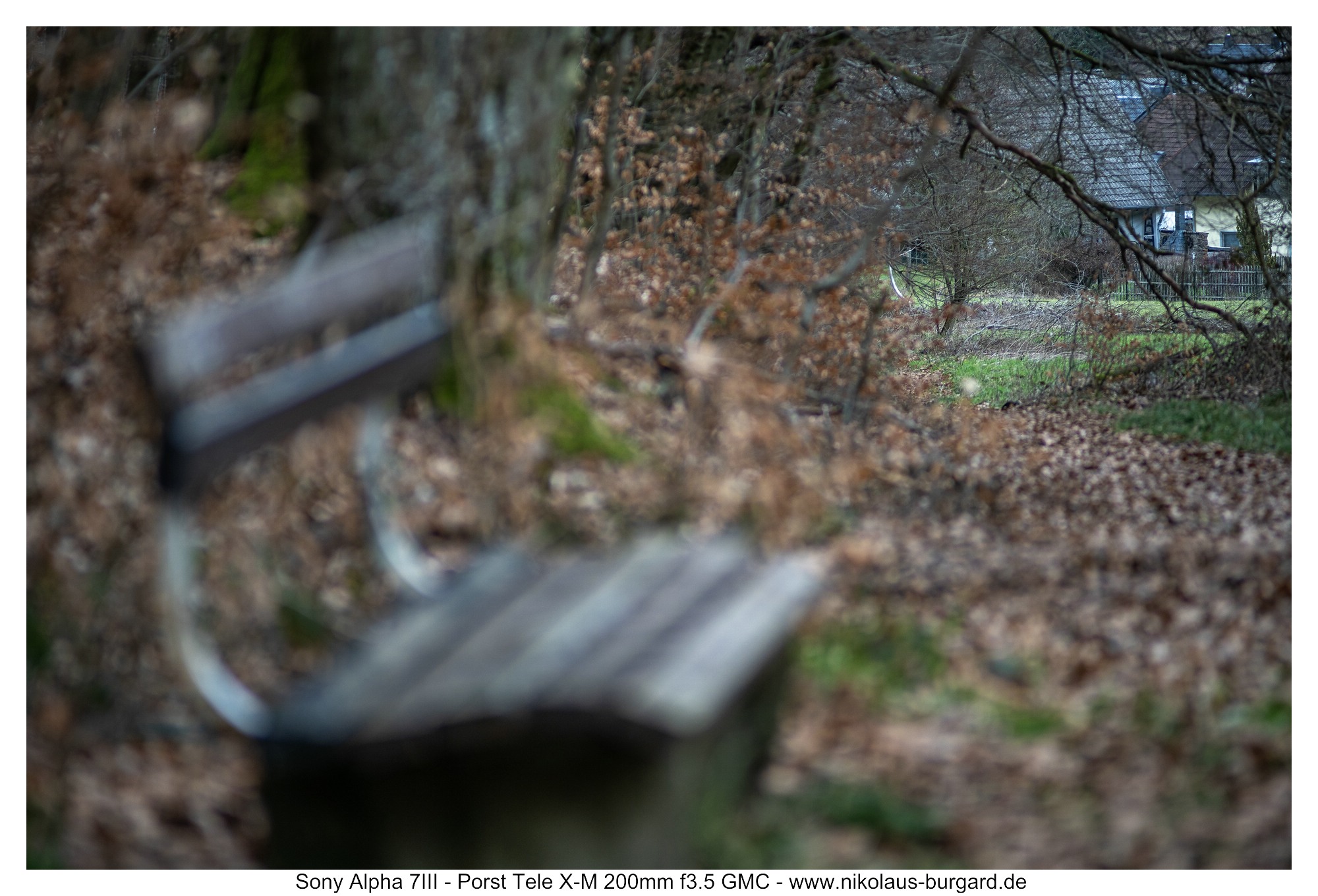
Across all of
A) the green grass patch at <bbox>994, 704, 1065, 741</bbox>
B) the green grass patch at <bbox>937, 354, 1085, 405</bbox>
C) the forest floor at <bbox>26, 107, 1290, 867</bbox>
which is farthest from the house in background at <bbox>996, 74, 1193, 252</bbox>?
the green grass patch at <bbox>994, 704, 1065, 741</bbox>

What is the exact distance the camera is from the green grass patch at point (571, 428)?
449 cm

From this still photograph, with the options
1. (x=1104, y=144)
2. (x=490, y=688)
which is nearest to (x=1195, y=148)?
(x=1104, y=144)

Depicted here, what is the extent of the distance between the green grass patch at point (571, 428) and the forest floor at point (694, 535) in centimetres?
2

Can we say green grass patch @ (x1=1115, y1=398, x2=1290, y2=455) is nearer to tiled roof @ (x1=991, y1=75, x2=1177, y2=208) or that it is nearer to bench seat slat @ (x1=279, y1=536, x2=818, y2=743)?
tiled roof @ (x1=991, y1=75, x2=1177, y2=208)

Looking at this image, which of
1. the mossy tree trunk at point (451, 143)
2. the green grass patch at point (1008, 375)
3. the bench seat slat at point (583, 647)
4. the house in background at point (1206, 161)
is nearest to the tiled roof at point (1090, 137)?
the house in background at point (1206, 161)

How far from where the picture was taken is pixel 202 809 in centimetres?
318

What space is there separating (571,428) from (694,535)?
69 cm

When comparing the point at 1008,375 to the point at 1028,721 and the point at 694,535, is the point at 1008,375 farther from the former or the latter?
the point at 1028,721

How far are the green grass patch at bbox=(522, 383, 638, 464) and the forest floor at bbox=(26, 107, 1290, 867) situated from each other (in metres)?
0.02

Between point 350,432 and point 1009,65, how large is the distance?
8.03 meters

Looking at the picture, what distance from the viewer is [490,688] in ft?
7.85

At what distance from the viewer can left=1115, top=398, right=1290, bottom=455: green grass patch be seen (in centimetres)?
836

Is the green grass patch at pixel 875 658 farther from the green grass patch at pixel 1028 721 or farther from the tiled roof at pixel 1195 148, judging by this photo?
the tiled roof at pixel 1195 148
